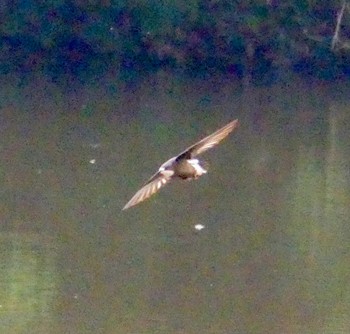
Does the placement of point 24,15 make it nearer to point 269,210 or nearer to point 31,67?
point 31,67

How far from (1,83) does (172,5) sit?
3.25 meters

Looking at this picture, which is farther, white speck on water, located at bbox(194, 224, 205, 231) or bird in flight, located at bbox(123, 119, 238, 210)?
white speck on water, located at bbox(194, 224, 205, 231)

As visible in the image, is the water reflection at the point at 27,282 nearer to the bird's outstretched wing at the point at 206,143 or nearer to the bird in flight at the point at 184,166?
the bird in flight at the point at 184,166

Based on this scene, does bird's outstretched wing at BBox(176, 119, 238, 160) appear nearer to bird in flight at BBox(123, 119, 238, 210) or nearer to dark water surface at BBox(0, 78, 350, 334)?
bird in flight at BBox(123, 119, 238, 210)

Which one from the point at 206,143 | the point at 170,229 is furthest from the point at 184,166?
the point at 170,229

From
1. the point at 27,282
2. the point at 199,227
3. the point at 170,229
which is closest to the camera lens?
the point at 27,282

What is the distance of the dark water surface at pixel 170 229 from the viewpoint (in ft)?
25.2

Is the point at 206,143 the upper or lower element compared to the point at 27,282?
upper

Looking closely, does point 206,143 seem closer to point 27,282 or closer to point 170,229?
point 27,282

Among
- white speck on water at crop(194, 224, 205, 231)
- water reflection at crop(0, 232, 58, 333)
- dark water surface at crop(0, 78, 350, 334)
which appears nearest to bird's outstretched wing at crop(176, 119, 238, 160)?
dark water surface at crop(0, 78, 350, 334)

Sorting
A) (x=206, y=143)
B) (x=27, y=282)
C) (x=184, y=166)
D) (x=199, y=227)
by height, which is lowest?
(x=199, y=227)

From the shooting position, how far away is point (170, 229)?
9.54 metres

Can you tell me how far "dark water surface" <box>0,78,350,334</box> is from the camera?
25.2 ft

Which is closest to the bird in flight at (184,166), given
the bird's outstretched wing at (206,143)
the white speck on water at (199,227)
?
the bird's outstretched wing at (206,143)
